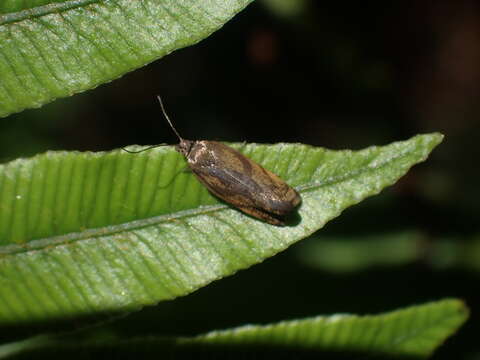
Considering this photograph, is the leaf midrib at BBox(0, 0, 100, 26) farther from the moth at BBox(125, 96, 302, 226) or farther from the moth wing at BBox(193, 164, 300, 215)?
the moth wing at BBox(193, 164, 300, 215)

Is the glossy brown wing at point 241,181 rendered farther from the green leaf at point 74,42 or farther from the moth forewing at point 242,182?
the green leaf at point 74,42

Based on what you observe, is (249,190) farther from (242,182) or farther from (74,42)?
(74,42)

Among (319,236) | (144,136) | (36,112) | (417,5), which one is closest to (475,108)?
(417,5)

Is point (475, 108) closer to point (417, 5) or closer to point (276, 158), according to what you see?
point (417, 5)

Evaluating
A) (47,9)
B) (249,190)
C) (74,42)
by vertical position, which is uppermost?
(47,9)

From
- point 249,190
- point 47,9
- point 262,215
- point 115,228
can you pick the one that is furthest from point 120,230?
point 47,9

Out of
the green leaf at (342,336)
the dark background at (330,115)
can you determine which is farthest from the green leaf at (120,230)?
the dark background at (330,115)
